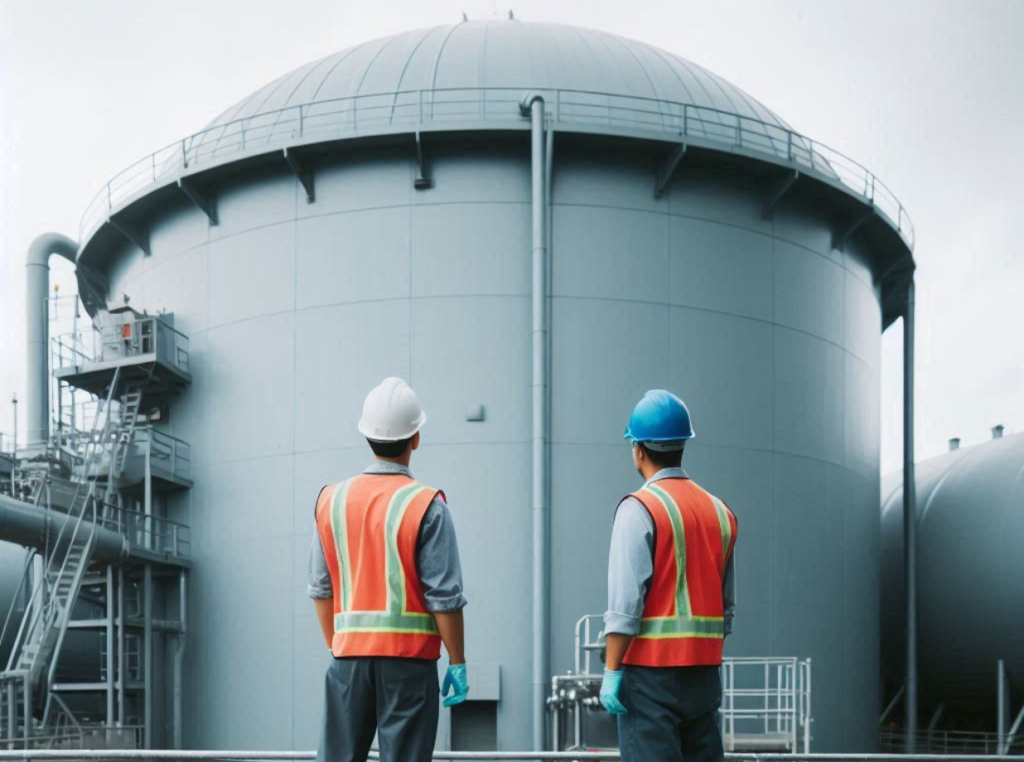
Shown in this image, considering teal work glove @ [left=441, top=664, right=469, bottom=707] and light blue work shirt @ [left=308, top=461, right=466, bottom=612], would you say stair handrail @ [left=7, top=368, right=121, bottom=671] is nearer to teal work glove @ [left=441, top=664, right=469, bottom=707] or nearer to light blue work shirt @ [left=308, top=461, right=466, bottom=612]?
teal work glove @ [left=441, top=664, right=469, bottom=707]

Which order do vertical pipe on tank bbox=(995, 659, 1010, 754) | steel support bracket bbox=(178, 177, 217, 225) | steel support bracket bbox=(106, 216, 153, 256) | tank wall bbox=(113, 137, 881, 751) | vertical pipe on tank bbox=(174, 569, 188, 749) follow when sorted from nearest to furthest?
1. tank wall bbox=(113, 137, 881, 751)
2. vertical pipe on tank bbox=(174, 569, 188, 749)
3. steel support bracket bbox=(178, 177, 217, 225)
4. steel support bracket bbox=(106, 216, 153, 256)
5. vertical pipe on tank bbox=(995, 659, 1010, 754)

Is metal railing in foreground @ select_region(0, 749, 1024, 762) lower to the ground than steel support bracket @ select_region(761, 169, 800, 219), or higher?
lower

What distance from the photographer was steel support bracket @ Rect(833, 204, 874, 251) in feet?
61.2

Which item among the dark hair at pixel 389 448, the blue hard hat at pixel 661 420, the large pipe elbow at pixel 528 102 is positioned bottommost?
the dark hair at pixel 389 448

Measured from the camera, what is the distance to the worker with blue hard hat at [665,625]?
4.14m

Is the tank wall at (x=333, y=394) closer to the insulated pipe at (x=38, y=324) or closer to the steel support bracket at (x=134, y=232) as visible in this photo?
the steel support bracket at (x=134, y=232)

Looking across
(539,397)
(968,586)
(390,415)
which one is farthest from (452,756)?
(968,586)

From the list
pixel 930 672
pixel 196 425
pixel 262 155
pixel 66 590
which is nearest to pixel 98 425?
pixel 196 425

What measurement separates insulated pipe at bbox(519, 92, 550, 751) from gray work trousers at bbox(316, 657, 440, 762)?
11246 millimetres

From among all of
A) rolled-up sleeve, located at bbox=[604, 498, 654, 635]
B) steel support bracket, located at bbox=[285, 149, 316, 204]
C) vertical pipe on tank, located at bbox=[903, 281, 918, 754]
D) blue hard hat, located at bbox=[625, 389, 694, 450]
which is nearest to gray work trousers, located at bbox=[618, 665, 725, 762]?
rolled-up sleeve, located at bbox=[604, 498, 654, 635]

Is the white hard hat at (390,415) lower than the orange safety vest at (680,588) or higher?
higher

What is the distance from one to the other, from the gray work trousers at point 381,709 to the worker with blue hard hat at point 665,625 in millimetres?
639

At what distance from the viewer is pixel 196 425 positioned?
17875 mm

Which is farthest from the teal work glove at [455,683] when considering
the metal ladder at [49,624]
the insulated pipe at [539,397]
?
the metal ladder at [49,624]
